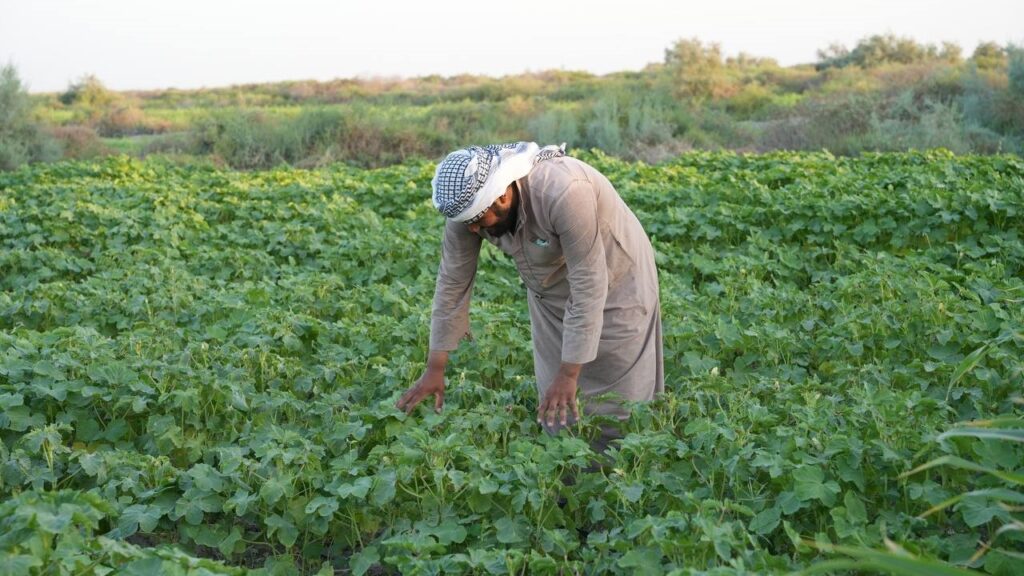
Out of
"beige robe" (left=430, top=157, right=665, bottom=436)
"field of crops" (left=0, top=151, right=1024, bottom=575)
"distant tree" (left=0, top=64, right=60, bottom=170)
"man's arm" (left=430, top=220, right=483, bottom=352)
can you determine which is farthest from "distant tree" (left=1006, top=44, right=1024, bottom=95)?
"distant tree" (left=0, top=64, right=60, bottom=170)

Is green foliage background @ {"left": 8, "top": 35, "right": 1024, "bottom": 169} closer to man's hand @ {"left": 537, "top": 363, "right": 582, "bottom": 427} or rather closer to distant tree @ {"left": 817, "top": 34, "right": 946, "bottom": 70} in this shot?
distant tree @ {"left": 817, "top": 34, "right": 946, "bottom": 70}

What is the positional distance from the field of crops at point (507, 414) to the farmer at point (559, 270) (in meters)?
0.21

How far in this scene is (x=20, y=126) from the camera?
17.7m

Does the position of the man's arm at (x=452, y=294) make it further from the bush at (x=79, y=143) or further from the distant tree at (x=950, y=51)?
the distant tree at (x=950, y=51)

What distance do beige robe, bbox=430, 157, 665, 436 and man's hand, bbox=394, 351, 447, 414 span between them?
0.06 m

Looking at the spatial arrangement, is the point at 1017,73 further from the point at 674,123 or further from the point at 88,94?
the point at 88,94

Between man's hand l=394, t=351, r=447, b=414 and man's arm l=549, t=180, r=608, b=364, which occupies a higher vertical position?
man's arm l=549, t=180, r=608, b=364

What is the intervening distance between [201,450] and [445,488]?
1286mm

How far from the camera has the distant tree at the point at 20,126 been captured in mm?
17352

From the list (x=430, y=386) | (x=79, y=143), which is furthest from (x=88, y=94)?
(x=430, y=386)

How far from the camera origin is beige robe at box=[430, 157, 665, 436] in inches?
138

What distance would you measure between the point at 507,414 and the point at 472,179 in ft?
3.65

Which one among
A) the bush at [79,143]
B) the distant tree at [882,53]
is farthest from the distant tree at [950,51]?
the bush at [79,143]

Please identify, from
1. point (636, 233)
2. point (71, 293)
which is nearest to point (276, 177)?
point (71, 293)
